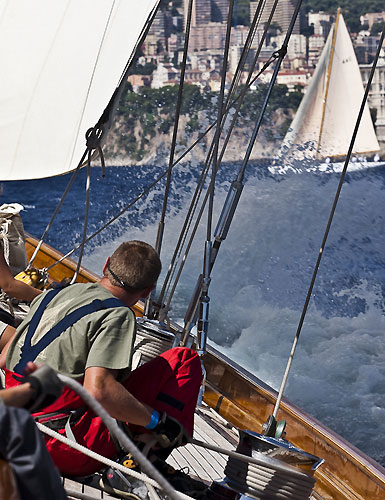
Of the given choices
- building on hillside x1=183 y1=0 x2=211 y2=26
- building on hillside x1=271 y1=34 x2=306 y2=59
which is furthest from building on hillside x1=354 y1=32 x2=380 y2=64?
building on hillside x1=183 y1=0 x2=211 y2=26

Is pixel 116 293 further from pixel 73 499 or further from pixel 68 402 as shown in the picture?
pixel 73 499

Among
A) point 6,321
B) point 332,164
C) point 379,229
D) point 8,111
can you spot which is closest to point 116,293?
point 6,321

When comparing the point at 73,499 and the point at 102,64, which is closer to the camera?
the point at 73,499

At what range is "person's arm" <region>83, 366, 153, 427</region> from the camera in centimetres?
117

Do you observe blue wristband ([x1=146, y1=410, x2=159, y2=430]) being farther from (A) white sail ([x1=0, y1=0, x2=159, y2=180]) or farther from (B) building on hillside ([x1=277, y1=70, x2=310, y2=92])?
(B) building on hillside ([x1=277, y1=70, x2=310, y2=92])

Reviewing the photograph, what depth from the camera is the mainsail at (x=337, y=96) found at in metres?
19.6

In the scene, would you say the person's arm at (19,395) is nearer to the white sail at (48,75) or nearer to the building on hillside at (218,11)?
the white sail at (48,75)

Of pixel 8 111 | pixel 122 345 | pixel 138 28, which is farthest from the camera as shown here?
pixel 8 111

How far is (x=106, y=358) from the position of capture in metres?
1.19

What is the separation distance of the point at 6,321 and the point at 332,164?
21592mm

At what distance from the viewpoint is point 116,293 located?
4.27ft

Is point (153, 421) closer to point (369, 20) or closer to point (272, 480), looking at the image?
point (272, 480)

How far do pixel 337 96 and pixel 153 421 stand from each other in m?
19.4

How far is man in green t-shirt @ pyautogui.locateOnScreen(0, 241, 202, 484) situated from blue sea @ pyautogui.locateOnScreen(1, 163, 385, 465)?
10.2ft
